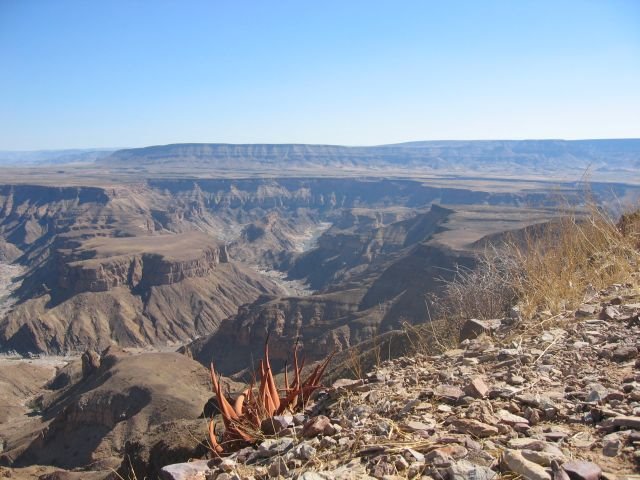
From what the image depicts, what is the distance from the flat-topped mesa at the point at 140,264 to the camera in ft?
237

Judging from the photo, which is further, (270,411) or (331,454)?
(270,411)

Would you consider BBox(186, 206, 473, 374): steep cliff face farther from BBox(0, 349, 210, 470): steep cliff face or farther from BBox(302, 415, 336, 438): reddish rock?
BBox(302, 415, 336, 438): reddish rock

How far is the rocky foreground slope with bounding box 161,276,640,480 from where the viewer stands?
111 inches

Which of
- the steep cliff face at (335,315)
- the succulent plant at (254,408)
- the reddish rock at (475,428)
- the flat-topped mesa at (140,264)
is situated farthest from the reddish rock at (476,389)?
the flat-topped mesa at (140,264)

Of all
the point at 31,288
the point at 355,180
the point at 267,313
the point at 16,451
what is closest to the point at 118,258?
the point at 31,288

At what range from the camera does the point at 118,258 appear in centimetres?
7575

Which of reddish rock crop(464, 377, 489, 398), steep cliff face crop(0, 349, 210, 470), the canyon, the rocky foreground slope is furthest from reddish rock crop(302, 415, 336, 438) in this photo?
steep cliff face crop(0, 349, 210, 470)

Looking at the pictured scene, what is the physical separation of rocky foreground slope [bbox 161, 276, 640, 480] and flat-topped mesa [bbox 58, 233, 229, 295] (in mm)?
74707

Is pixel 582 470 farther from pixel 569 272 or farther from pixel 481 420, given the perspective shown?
pixel 569 272

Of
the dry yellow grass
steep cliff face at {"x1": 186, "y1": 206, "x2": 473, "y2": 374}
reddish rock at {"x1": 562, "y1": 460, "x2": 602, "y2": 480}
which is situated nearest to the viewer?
reddish rock at {"x1": 562, "y1": 460, "x2": 602, "y2": 480}

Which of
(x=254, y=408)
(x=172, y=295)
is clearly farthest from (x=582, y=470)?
(x=172, y=295)

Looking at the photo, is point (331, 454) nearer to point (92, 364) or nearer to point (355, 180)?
point (92, 364)

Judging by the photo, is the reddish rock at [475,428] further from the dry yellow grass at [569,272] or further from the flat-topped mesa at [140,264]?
the flat-topped mesa at [140,264]

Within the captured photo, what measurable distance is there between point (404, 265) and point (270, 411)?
5531 cm
